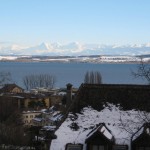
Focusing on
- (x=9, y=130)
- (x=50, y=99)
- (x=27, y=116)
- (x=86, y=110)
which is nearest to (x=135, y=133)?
(x=86, y=110)

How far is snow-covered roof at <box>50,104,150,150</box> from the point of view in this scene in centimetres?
1719

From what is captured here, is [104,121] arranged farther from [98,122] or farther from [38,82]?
[38,82]

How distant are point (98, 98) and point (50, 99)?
7691 cm

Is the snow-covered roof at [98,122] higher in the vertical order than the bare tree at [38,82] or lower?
higher

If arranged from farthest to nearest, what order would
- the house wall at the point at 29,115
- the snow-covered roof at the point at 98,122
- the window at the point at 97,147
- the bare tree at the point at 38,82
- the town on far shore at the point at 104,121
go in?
1. the bare tree at the point at 38,82
2. the house wall at the point at 29,115
3. the snow-covered roof at the point at 98,122
4. the window at the point at 97,147
5. the town on far shore at the point at 104,121

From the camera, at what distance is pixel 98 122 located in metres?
18.0

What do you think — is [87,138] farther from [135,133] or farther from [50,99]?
[50,99]

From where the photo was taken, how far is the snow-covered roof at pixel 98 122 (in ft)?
56.4

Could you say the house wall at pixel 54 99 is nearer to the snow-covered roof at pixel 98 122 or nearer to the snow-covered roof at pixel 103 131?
the snow-covered roof at pixel 98 122

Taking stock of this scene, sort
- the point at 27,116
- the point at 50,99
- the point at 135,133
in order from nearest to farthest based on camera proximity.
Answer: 1. the point at 135,133
2. the point at 27,116
3. the point at 50,99

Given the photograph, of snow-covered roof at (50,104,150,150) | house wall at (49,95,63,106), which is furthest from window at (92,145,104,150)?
house wall at (49,95,63,106)

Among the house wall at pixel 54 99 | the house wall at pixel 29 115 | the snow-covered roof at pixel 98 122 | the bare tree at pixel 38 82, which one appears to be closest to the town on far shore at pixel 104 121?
the snow-covered roof at pixel 98 122

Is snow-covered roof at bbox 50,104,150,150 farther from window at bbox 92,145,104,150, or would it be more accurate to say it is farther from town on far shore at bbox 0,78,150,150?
window at bbox 92,145,104,150

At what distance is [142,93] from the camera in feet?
62.5
